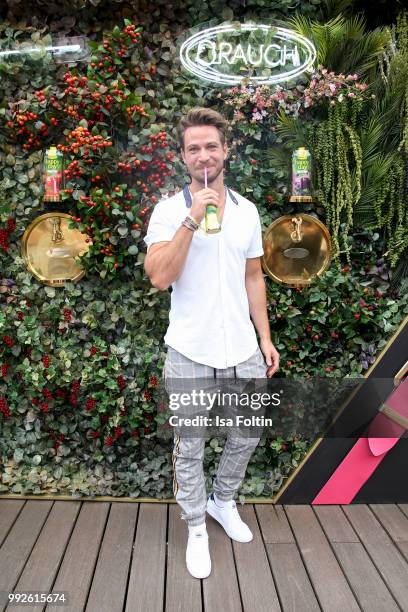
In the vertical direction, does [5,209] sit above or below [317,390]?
above

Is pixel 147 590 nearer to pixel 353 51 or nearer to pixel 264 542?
pixel 264 542

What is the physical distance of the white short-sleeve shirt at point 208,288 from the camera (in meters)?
1.98

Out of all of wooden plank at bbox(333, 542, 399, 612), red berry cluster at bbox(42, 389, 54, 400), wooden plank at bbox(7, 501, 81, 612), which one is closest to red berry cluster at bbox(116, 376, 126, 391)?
red berry cluster at bbox(42, 389, 54, 400)

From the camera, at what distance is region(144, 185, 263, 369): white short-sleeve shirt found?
198cm

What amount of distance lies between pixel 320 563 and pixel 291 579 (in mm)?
167

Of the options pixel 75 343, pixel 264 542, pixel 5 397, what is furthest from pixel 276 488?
pixel 5 397

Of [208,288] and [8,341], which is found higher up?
[208,288]

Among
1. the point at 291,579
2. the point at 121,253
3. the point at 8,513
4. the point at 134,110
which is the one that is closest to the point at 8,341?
the point at 121,253

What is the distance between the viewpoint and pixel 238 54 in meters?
2.53

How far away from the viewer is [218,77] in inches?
100.0

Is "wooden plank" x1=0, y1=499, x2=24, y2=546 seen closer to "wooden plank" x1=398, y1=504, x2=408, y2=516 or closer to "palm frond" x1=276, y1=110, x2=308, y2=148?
"wooden plank" x1=398, y1=504, x2=408, y2=516

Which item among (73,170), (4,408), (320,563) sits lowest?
(320,563)

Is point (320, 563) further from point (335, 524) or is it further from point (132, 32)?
point (132, 32)

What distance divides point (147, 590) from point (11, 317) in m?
1.40
